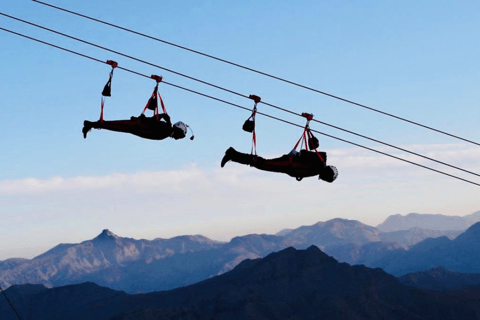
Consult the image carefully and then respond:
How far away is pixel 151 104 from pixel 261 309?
588ft

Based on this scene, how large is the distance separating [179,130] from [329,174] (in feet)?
19.5

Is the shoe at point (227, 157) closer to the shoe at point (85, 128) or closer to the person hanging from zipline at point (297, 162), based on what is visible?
the person hanging from zipline at point (297, 162)

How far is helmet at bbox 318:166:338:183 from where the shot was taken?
24312mm

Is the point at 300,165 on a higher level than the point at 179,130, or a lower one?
lower

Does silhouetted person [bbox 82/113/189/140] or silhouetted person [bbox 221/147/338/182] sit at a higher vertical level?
silhouetted person [bbox 82/113/189/140]

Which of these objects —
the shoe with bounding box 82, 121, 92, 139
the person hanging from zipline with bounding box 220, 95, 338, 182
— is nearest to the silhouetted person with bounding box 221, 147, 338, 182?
the person hanging from zipline with bounding box 220, 95, 338, 182

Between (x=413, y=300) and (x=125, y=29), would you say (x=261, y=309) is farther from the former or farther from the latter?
(x=125, y=29)

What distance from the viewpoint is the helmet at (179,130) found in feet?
77.7

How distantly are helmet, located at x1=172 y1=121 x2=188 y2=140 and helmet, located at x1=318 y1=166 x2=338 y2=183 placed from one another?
5.52 meters

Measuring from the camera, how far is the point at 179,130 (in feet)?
77.8

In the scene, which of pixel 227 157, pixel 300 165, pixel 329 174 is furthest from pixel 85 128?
pixel 329 174

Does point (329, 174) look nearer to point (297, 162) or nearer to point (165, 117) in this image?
point (297, 162)

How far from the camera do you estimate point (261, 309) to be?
195625mm

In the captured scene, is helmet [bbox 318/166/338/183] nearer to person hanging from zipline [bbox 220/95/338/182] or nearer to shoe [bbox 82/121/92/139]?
person hanging from zipline [bbox 220/95/338/182]
